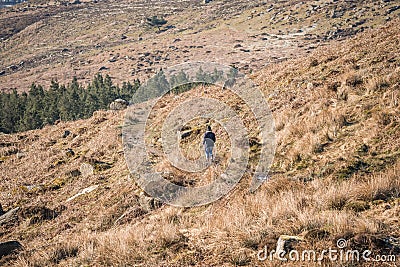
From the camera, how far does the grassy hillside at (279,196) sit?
504 centimetres

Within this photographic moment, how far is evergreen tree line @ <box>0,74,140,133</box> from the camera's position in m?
54.0

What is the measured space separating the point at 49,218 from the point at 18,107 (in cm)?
5420

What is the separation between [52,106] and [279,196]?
56.1m

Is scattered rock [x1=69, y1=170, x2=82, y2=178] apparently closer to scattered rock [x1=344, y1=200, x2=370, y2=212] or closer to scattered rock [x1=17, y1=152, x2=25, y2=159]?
scattered rock [x1=17, y1=152, x2=25, y2=159]

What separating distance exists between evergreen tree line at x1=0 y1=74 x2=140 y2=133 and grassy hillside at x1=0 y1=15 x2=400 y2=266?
1611 inches

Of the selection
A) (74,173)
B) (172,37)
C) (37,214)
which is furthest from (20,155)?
(172,37)

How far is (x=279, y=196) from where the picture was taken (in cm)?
651

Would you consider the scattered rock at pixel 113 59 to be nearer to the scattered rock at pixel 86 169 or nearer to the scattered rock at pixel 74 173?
the scattered rock at pixel 74 173

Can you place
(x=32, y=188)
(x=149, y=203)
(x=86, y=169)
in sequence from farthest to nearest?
(x=86, y=169) → (x=32, y=188) → (x=149, y=203)

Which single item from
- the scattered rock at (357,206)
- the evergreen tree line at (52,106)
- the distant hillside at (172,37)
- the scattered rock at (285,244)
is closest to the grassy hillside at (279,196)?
the scattered rock at (357,206)

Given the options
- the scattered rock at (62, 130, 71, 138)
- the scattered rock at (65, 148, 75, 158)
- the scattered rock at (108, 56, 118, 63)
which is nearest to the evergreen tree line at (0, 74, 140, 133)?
the scattered rock at (62, 130, 71, 138)

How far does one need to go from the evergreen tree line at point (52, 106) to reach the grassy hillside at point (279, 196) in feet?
134

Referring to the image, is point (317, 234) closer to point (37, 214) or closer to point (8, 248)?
point (8, 248)

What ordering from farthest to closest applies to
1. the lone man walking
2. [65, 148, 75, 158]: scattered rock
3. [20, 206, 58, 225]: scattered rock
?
[65, 148, 75, 158]: scattered rock, [20, 206, 58, 225]: scattered rock, the lone man walking
